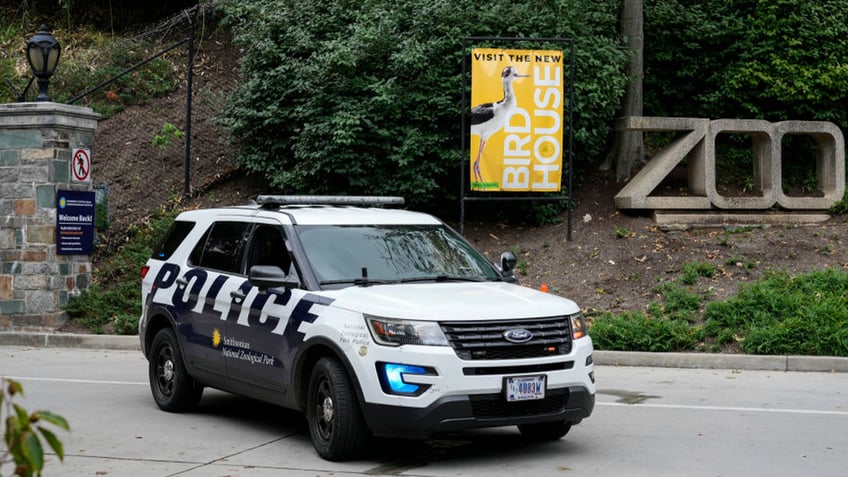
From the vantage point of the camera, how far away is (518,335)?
7500 millimetres

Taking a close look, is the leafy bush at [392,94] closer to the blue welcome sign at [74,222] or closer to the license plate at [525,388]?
the blue welcome sign at [74,222]

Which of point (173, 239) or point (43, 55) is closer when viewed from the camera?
point (173, 239)

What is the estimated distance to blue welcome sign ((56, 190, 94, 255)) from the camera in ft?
57.3

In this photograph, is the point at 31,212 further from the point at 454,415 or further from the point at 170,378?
the point at 454,415

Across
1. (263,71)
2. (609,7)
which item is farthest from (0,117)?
(609,7)

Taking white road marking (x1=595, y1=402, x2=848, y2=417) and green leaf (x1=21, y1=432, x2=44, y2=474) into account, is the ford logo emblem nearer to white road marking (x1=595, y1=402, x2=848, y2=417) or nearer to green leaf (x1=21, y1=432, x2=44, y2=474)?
white road marking (x1=595, y1=402, x2=848, y2=417)

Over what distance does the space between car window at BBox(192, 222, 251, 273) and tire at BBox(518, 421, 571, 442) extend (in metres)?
2.71

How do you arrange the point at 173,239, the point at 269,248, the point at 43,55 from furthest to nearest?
the point at 43,55 → the point at 173,239 → the point at 269,248

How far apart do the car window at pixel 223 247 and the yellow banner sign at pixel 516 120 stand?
8288mm

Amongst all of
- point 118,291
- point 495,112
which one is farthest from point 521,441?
point 118,291

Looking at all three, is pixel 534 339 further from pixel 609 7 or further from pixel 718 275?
pixel 609 7

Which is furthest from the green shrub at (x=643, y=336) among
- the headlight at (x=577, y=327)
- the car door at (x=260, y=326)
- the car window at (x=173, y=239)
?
the car door at (x=260, y=326)

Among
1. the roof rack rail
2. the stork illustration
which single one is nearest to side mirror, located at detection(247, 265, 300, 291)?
the roof rack rail

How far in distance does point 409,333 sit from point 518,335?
2.46 feet
